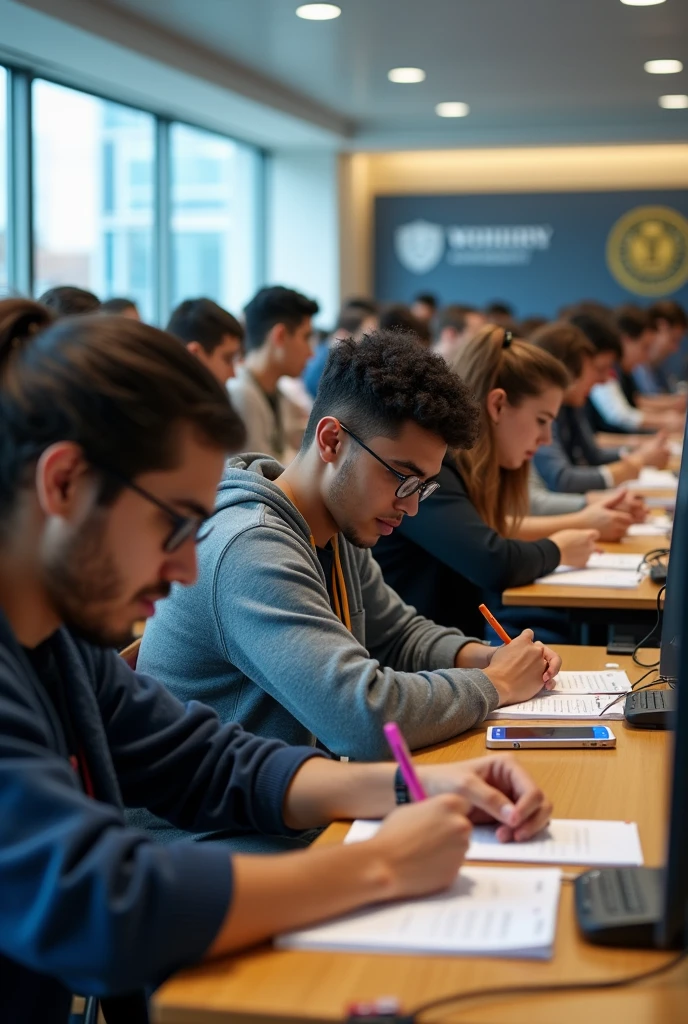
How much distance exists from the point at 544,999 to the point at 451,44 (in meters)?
6.68

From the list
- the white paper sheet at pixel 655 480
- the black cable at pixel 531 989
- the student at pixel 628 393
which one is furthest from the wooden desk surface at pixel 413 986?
the student at pixel 628 393

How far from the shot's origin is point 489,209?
450 inches

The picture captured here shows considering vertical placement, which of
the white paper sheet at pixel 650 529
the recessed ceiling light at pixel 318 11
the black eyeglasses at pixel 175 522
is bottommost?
the white paper sheet at pixel 650 529

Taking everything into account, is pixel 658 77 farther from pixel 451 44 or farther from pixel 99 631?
pixel 99 631

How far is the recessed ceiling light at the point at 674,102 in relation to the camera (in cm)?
914

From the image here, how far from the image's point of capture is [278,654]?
1675 millimetres

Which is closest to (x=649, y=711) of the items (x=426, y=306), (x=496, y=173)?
(x=426, y=306)

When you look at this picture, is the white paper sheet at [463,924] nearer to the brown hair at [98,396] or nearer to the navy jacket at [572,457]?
the brown hair at [98,396]

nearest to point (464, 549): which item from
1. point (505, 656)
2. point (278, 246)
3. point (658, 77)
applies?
point (505, 656)

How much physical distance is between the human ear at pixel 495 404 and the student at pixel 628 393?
4.55 m

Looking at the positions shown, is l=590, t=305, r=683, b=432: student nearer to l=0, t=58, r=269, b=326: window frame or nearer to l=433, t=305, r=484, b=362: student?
l=433, t=305, r=484, b=362: student

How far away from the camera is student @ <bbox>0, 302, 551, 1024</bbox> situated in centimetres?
104

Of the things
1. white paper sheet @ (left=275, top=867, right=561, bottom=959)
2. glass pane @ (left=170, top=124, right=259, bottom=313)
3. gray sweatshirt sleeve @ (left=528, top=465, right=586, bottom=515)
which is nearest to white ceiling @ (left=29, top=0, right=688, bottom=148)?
glass pane @ (left=170, top=124, right=259, bottom=313)

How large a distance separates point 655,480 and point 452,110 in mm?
5212
